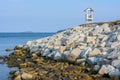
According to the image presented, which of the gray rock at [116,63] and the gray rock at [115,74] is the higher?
the gray rock at [116,63]

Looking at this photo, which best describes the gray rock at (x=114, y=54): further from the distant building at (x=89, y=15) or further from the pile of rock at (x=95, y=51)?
the distant building at (x=89, y=15)

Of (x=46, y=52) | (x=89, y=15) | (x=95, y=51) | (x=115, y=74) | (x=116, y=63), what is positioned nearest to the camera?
(x=115, y=74)

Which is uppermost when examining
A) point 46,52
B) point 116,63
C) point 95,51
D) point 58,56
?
point 95,51

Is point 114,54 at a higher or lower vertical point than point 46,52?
higher

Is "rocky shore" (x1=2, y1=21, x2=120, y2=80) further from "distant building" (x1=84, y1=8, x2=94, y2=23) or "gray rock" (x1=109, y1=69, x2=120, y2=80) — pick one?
"distant building" (x1=84, y1=8, x2=94, y2=23)

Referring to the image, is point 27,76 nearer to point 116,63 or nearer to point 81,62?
point 81,62

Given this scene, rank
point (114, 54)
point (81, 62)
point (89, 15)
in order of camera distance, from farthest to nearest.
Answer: point (89, 15)
point (81, 62)
point (114, 54)

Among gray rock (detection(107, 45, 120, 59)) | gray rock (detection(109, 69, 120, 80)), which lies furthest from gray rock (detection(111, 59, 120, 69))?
gray rock (detection(107, 45, 120, 59))

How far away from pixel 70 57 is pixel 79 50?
2.82 feet

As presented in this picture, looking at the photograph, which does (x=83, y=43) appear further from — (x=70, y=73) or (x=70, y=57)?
(x=70, y=73)

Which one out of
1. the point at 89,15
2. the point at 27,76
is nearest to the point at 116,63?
the point at 27,76

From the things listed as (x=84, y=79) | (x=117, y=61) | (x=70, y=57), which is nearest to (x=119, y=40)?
(x=70, y=57)

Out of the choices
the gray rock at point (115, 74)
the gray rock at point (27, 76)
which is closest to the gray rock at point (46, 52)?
the gray rock at point (27, 76)

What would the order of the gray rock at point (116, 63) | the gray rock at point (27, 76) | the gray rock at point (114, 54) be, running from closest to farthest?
the gray rock at point (116, 63), the gray rock at point (27, 76), the gray rock at point (114, 54)
